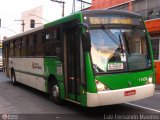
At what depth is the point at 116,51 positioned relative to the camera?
30.3 feet

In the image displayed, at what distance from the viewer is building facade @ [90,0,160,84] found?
21562 mm

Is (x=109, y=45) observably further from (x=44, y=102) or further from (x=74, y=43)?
(x=44, y=102)

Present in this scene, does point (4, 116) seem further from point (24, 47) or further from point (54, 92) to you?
point (24, 47)

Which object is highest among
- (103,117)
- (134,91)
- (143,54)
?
(143,54)

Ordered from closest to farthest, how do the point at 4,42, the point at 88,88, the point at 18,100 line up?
1. the point at 88,88
2. the point at 18,100
3. the point at 4,42

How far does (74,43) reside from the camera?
9.83m

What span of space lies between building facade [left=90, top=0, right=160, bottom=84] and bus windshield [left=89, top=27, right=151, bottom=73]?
1184 cm

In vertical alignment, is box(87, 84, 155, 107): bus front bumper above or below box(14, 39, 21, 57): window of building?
below

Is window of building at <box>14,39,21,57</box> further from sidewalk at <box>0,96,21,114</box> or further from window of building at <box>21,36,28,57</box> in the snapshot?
sidewalk at <box>0,96,21,114</box>

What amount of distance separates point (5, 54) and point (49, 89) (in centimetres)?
999

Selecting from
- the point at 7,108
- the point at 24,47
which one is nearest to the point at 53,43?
the point at 7,108

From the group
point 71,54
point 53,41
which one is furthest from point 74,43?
point 53,41

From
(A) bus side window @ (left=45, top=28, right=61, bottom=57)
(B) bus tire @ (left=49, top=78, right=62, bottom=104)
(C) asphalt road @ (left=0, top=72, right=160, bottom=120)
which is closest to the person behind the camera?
(C) asphalt road @ (left=0, top=72, right=160, bottom=120)

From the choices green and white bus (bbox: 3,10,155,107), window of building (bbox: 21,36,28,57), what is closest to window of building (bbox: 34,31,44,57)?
window of building (bbox: 21,36,28,57)
